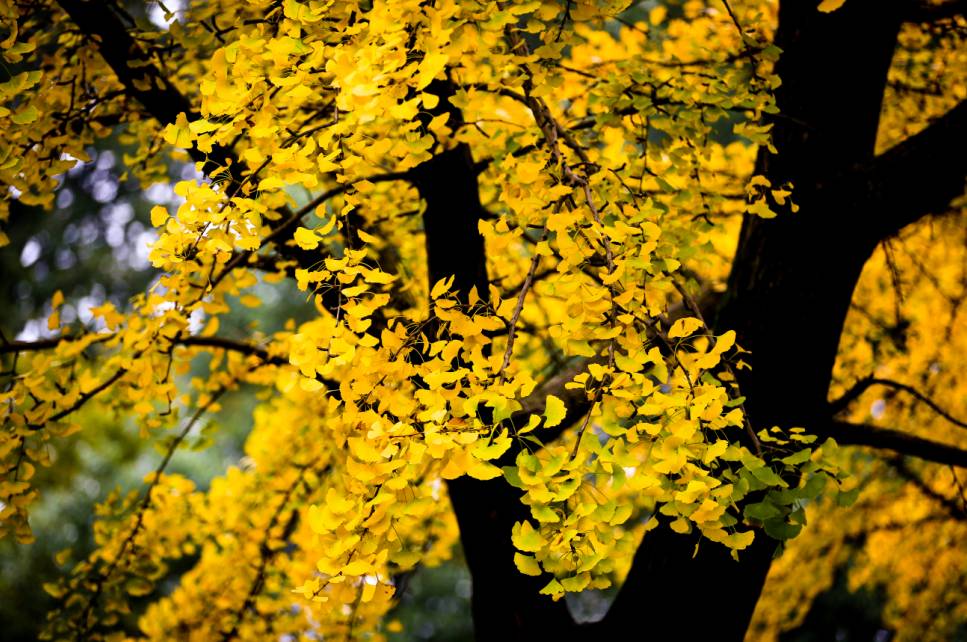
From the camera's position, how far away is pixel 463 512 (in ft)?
8.85

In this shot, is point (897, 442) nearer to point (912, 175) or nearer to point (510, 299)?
point (912, 175)

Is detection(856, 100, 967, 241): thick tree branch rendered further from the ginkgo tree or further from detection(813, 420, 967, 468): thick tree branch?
detection(813, 420, 967, 468): thick tree branch

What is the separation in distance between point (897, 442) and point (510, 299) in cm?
172

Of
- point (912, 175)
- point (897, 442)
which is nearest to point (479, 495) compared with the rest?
point (897, 442)

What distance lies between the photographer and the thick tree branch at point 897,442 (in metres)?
2.73

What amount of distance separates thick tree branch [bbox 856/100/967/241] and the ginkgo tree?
1cm

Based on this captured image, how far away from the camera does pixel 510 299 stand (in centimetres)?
186

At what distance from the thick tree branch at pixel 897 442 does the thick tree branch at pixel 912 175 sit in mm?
687

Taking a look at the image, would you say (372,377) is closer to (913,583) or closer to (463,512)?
(463,512)

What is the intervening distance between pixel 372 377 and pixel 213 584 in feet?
9.16

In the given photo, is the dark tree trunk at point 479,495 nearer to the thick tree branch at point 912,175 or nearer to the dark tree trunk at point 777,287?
the dark tree trunk at point 777,287

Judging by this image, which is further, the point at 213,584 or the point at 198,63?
the point at 213,584

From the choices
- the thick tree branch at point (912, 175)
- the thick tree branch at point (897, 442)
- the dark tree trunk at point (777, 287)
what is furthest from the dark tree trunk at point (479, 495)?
the thick tree branch at point (912, 175)

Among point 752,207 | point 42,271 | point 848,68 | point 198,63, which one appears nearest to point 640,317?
point 752,207
